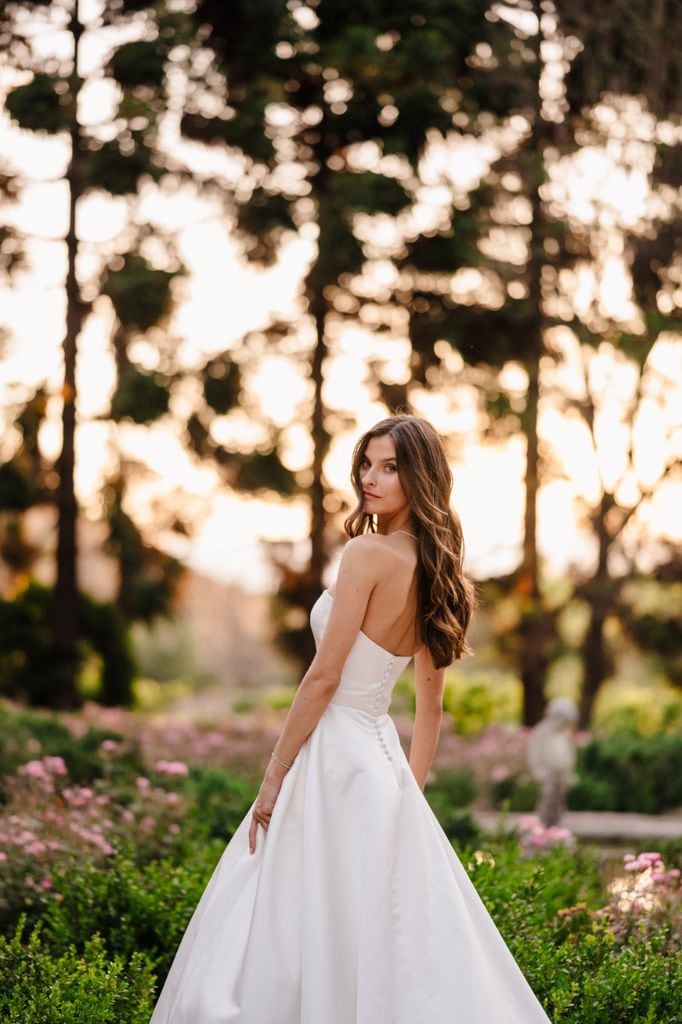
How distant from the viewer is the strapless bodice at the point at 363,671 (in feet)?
12.0

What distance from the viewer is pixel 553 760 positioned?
9391 millimetres

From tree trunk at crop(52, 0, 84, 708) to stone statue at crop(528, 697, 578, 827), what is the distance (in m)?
7.48

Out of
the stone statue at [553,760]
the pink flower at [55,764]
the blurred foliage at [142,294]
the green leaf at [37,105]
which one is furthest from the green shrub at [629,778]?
the green leaf at [37,105]

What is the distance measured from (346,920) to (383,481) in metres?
1.31

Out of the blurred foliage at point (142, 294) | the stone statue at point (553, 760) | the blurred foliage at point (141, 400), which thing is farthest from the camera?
the blurred foliage at point (141, 400)

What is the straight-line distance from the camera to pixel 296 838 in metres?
3.69

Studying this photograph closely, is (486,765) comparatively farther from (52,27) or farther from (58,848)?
(52,27)

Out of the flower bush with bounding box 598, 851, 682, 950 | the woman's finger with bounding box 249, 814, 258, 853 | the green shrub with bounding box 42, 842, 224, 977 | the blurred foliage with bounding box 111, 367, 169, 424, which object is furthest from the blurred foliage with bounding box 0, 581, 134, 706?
the woman's finger with bounding box 249, 814, 258, 853

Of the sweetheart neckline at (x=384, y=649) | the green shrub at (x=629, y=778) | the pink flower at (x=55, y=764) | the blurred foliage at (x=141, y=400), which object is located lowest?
the green shrub at (x=629, y=778)

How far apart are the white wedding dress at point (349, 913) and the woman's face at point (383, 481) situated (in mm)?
344

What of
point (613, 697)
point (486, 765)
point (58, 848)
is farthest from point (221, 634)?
point (58, 848)

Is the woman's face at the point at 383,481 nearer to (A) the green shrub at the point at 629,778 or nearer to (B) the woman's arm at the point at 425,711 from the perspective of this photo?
(B) the woman's arm at the point at 425,711

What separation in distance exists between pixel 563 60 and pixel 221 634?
3495cm

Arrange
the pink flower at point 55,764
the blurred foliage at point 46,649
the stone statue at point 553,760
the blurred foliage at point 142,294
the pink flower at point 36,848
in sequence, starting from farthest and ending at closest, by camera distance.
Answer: the blurred foliage at point 46,649
the blurred foliage at point 142,294
the stone statue at point 553,760
the pink flower at point 55,764
the pink flower at point 36,848
